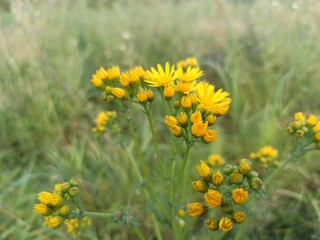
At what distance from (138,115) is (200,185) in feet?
8.58

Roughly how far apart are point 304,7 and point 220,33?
1.58 m

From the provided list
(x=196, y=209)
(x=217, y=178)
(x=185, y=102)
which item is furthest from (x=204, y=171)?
(x=185, y=102)

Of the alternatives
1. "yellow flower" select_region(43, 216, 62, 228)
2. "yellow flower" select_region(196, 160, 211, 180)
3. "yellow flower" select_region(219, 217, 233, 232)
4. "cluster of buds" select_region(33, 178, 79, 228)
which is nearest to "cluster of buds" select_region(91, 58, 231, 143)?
"yellow flower" select_region(196, 160, 211, 180)

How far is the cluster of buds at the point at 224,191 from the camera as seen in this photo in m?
1.24

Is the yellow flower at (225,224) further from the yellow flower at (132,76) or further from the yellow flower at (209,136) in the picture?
the yellow flower at (132,76)

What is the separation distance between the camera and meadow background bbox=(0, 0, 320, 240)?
105 inches

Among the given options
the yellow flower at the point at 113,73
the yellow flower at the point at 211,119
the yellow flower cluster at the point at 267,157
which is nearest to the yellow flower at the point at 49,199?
the yellow flower at the point at 113,73

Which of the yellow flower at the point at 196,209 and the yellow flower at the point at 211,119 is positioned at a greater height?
the yellow flower at the point at 211,119

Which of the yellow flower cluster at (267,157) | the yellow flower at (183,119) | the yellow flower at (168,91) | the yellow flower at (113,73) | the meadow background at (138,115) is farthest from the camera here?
the meadow background at (138,115)

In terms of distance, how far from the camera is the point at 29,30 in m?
4.15

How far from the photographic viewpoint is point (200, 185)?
4.28 feet

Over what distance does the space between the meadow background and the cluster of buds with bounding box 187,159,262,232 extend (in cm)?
35

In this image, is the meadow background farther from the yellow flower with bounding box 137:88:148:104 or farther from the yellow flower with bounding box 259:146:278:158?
the yellow flower with bounding box 137:88:148:104

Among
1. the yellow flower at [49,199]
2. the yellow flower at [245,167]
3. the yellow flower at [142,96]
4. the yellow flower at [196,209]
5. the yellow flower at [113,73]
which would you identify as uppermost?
the yellow flower at [113,73]
